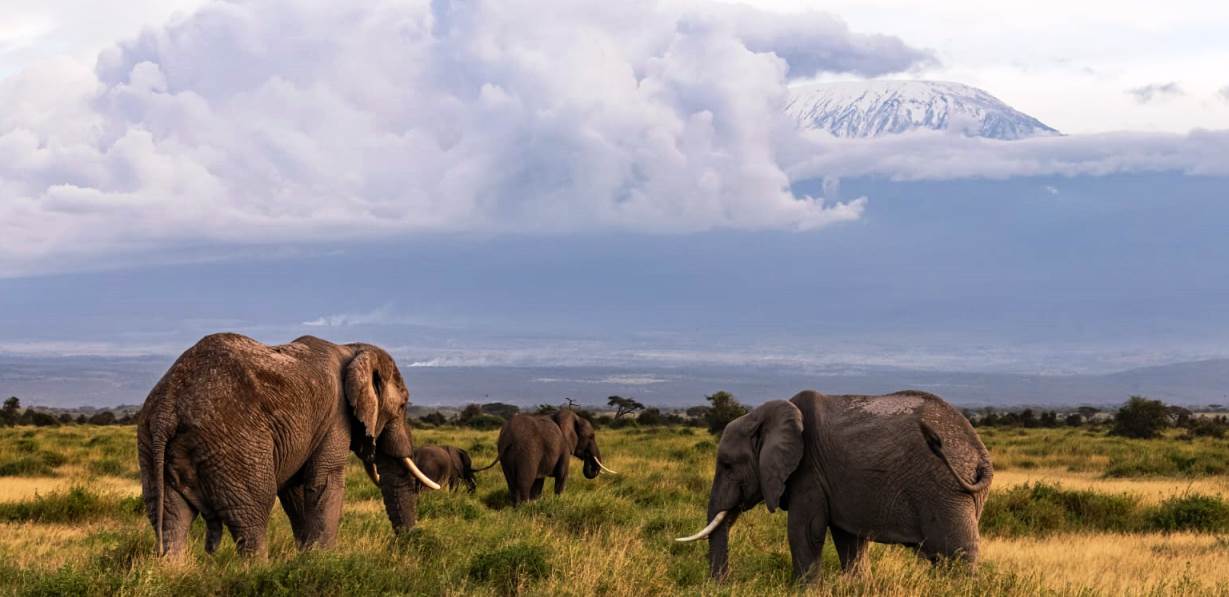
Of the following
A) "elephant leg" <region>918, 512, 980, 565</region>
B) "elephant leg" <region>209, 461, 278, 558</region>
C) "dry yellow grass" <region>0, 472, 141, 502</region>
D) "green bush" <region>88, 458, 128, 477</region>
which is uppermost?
"elephant leg" <region>209, 461, 278, 558</region>

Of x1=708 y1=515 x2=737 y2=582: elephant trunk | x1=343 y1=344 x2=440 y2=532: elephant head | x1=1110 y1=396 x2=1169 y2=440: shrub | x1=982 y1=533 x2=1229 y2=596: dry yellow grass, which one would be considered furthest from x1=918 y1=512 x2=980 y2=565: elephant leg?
x1=1110 y1=396 x2=1169 y2=440: shrub

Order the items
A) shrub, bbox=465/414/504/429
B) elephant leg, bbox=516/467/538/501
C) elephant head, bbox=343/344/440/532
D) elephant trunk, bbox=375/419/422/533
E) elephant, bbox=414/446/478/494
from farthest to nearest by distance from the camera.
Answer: shrub, bbox=465/414/504/429 → elephant, bbox=414/446/478/494 → elephant leg, bbox=516/467/538/501 → elephant trunk, bbox=375/419/422/533 → elephant head, bbox=343/344/440/532

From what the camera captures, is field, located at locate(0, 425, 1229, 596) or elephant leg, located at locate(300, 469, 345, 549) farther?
elephant leg, located at locate(300, 469, 345, 549)

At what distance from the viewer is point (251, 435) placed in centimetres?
1006

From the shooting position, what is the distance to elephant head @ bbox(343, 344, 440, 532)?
11.4 metres

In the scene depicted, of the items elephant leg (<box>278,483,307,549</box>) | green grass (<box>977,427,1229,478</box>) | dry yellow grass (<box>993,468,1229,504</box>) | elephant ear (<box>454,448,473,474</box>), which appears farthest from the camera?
green grass (<box>977,427,1229,478</box>)

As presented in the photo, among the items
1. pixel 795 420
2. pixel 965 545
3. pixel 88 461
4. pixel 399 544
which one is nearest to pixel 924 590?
pixel 965 545

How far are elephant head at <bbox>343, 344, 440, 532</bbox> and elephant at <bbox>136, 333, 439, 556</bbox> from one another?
0.02 meters

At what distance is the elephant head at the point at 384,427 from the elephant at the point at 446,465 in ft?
26.3

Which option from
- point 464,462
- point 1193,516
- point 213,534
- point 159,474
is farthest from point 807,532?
point 464,462

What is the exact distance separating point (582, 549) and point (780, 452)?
2.26 m

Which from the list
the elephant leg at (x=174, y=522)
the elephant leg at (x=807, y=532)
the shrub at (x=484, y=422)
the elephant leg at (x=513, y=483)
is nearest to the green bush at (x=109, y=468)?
the elephant leg at (x=513, y=483)

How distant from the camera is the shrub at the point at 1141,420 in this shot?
1969 inches

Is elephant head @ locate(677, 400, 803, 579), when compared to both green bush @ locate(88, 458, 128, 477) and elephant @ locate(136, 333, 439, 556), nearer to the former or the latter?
elephant @ locate(136, 333, 439, 556)
